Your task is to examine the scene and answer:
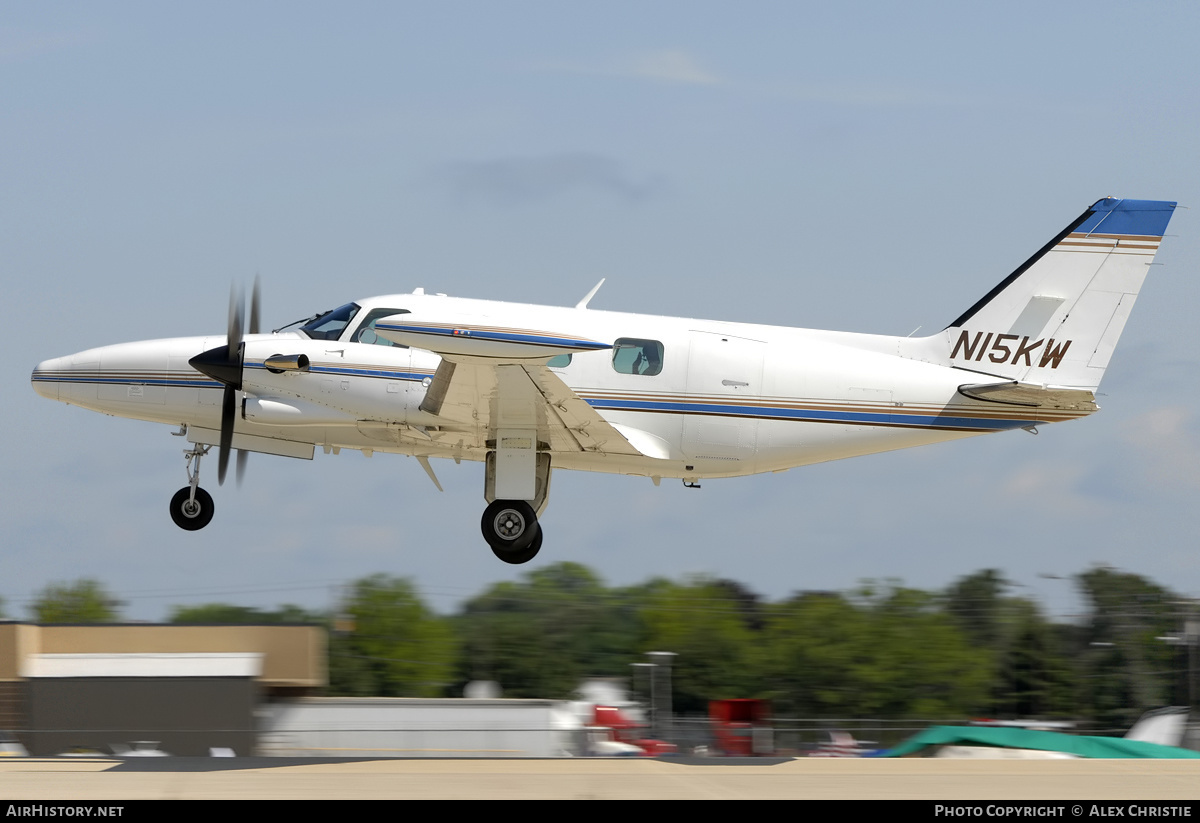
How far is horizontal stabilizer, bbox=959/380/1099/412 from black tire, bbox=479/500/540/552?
18.9 feet

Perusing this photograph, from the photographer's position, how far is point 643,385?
1558 cm

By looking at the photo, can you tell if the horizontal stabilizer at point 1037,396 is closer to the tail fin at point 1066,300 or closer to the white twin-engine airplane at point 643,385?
the white twin-engine airplane at point 643,385

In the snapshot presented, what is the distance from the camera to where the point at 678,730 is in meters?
17.2

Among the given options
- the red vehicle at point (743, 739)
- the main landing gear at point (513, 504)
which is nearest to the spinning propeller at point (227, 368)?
the main landing gear at point (513, 504)

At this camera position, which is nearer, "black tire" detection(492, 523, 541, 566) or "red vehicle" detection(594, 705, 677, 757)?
"black tire" detection(492, 523, 541, 566)

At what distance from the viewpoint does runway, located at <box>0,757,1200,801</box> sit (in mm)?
12664

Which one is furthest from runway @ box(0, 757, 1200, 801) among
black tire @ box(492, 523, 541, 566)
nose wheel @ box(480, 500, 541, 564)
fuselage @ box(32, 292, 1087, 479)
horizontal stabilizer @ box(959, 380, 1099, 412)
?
horizontal stabilizer @ box(959, 380, 1099, 412)

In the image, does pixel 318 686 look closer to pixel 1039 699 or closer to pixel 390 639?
pixel 390 639

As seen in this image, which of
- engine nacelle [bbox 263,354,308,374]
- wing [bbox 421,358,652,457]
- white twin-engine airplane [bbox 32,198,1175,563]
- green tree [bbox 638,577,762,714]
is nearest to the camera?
wing [bbox 421,358,652,457]

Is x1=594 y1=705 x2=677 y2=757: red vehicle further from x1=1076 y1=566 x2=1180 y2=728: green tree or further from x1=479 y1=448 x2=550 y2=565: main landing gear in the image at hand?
x1=1076 y1=566 x2=1180 y2=728: green tree

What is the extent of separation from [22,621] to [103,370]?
4.14 metres

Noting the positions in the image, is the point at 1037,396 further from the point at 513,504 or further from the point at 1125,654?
the point at 1125,654

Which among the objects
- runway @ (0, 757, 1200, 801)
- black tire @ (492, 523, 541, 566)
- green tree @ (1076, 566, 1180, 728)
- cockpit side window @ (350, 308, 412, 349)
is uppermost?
cockpit side window @ (350, 308, 412, 349)
